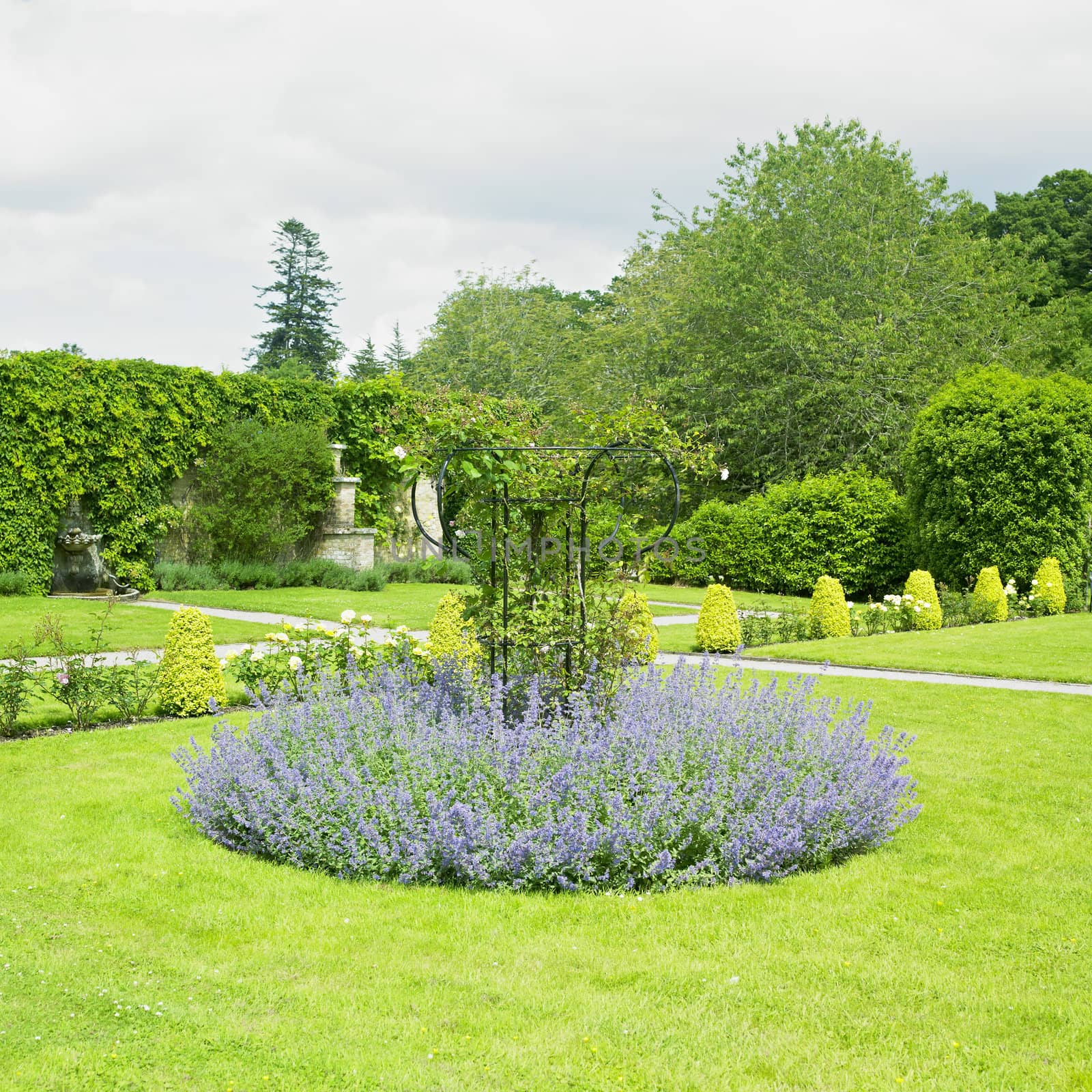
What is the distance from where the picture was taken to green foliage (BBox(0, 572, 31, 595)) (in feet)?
45.0

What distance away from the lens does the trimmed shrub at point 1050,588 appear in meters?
15.3

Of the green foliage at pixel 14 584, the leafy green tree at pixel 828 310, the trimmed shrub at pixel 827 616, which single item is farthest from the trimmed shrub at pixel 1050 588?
the green foliage at pixel 14 584

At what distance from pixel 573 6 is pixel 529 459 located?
4.20 m

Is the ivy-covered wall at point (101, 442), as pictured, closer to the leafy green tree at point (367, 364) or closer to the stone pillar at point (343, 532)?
the stone pillar at point (343, 532)

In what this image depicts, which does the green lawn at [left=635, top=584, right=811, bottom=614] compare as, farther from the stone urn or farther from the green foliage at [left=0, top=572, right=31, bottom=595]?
the green foliage at [left=0, top=572, right=31, bottom=595]

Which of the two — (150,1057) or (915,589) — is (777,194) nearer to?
(915,589)

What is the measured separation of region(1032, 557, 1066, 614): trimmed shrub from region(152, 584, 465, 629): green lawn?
9110mm

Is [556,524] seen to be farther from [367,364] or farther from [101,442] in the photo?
[367,364]

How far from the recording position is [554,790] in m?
4.43

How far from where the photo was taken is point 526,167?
970 centimetres

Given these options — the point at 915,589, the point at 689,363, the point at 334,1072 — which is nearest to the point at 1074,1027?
the point at 334,1072

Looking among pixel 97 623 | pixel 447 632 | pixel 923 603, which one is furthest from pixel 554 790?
pixel 923 603

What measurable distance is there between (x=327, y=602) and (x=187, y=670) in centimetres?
690

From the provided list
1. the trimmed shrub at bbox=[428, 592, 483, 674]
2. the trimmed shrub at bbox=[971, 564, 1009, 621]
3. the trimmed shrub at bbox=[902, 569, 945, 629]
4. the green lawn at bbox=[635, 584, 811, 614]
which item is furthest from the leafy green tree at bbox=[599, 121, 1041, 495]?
the trimmed shrub at bbox=[428, 592, 483, 674]
